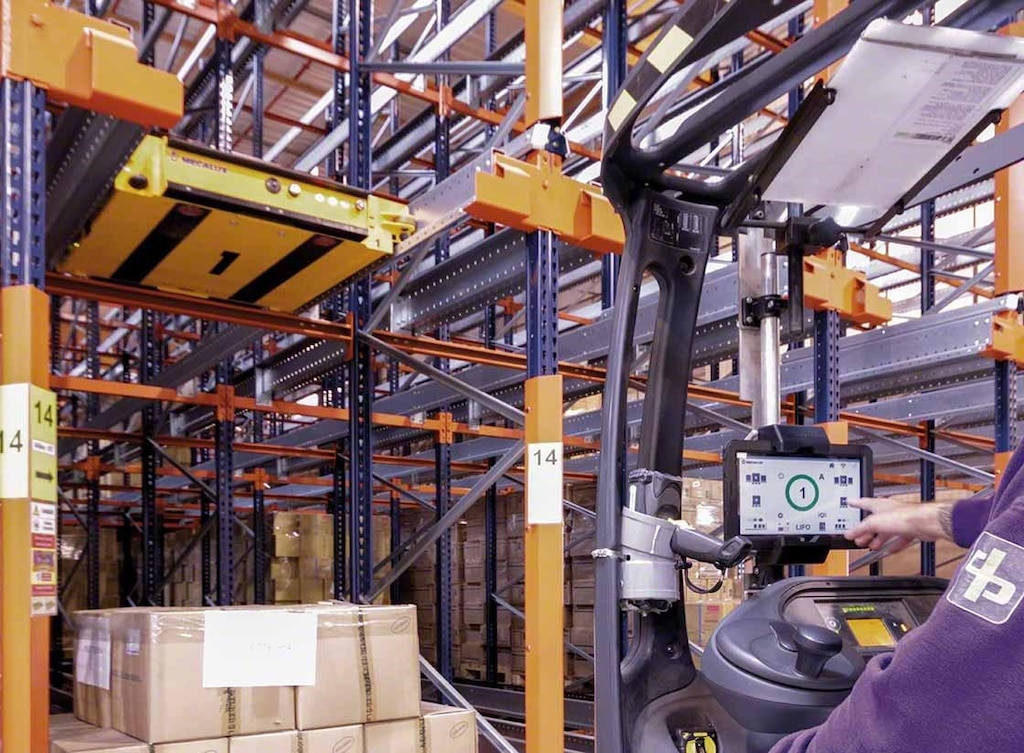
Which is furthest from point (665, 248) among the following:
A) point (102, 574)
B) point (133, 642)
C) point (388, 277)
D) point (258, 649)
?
point (102, 574)

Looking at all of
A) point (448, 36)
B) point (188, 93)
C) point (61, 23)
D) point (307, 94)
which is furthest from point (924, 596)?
point (307, 94)

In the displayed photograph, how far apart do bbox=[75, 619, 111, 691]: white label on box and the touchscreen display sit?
2902 mm

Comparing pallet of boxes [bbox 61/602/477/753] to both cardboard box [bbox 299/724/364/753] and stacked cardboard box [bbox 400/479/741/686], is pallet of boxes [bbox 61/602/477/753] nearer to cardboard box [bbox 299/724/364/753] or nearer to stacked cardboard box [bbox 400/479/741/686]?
cardboard box [bbox 299/724/364/753]

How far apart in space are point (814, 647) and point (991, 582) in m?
0.68

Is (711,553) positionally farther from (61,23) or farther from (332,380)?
(332,380)

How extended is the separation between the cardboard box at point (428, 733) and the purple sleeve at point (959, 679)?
3.11m

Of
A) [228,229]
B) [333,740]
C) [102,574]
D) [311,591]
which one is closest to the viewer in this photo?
[333,740]

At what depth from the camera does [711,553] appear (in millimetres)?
1851

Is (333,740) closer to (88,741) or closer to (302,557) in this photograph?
(88,741)

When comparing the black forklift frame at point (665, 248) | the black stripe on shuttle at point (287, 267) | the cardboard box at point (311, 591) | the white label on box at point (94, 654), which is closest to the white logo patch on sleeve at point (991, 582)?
the black forklift frame at point (665, 248)

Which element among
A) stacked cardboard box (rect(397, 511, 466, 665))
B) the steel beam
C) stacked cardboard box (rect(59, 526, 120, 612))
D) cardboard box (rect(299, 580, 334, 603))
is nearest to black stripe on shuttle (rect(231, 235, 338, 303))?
the steel beam

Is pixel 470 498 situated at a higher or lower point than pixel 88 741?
higher

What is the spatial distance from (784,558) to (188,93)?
8089mm

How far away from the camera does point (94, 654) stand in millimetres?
4023
